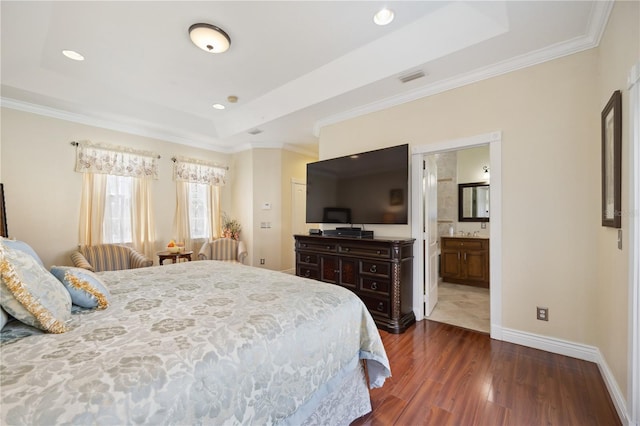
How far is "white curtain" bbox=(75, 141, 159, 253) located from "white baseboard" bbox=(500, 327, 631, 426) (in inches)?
196

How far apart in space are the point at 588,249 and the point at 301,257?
2.99 m

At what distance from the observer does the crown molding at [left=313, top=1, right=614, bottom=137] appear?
205cm

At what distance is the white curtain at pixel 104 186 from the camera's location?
3807mm

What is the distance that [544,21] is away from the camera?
213 cm

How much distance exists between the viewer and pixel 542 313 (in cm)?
247

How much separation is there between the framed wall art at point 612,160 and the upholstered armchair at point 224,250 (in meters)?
4.65

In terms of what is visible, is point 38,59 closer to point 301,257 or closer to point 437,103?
point 301,257

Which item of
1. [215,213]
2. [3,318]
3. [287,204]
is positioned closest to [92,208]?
[215,213]

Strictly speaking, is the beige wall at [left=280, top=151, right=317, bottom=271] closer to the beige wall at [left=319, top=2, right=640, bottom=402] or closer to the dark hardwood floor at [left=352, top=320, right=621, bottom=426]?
the dark hardwood floor at [left=352, top=320, right=621, bottom=426]

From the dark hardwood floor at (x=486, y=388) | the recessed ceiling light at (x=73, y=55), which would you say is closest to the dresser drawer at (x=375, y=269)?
the dark hardwood floor at (x=486, y=388)

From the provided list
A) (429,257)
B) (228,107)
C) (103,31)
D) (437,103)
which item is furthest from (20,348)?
(228,107)

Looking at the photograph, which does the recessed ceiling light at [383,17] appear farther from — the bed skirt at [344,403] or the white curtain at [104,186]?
the white curtain at [104,186]

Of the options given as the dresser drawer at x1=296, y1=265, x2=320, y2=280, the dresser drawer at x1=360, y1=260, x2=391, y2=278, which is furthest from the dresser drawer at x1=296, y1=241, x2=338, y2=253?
the dresser drawer at x1=360, y1=260, x2=391, y2=278

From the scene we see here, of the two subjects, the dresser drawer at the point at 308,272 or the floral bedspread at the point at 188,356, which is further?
the dresser drawer at the point at 308,272
